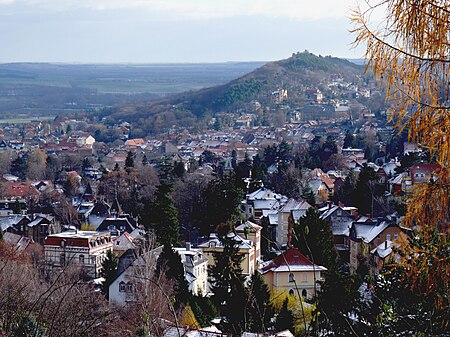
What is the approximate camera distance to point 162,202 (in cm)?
1903

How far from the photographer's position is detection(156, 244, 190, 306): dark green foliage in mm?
13268

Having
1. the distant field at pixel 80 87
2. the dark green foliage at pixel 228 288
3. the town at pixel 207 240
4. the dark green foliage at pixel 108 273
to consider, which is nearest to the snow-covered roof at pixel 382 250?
the town at pixel 207 240

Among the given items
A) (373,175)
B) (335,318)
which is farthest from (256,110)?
(335,318)

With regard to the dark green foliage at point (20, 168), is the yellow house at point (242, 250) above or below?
above

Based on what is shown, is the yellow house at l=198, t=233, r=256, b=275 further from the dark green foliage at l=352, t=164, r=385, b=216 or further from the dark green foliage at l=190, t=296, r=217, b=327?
the dark green foliage at l=352, t=164, r=385, b=216

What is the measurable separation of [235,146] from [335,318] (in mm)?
46339

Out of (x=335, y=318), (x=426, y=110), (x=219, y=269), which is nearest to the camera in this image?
(x=426, y=110)

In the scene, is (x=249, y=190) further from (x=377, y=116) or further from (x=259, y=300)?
(x=377, y=116)

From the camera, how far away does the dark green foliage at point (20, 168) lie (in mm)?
41303

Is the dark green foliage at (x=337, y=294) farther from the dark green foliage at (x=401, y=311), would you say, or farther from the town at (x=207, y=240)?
the dark green foliage at (x=401, y=311)

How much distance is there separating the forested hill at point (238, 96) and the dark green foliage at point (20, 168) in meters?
33.7

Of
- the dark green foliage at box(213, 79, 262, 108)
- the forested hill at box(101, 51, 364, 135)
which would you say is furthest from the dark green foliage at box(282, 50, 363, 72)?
the dark green foliage at box(213, 79, 262, 108)

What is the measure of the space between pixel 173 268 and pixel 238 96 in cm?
7241

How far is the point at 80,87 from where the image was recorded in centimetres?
14700
